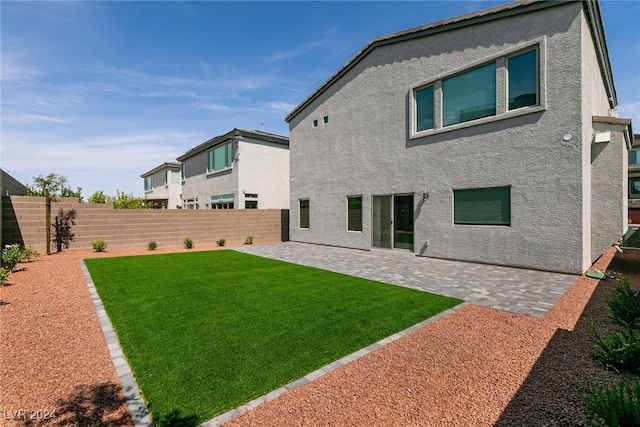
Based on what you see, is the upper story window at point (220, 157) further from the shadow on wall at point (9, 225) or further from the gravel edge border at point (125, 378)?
the gravel edge border at point (125, 378)

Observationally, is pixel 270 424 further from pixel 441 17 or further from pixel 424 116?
pixel 441 17

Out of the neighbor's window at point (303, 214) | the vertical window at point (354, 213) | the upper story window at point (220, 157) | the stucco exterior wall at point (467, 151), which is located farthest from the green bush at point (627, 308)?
the upper story window at point (220, 157)

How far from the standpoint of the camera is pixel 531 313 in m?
5.46

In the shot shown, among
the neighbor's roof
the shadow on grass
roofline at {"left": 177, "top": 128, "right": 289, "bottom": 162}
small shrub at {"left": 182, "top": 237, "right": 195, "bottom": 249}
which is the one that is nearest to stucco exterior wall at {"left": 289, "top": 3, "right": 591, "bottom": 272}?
the neighbor's roof

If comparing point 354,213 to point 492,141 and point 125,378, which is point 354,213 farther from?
point 125,378

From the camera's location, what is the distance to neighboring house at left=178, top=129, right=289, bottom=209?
69.6ft

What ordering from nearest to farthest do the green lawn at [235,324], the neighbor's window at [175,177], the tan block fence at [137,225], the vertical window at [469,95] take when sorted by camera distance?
the green lawn at [235,324] < the vertical window at [469,95] < the tan block fence at [137,225] < the neighbor's window at [175,177]

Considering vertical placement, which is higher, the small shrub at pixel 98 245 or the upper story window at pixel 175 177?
the upper story window at pixel 175 177

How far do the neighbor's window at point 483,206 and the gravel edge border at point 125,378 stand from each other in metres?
10.5

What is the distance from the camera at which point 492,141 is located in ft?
32.1

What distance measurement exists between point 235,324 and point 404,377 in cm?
293

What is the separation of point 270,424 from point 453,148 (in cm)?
1071

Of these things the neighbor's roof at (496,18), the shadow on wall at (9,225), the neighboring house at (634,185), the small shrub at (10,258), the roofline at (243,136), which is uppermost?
the neighbor's roof at (496,18)

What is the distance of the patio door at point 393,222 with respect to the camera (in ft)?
40.8
